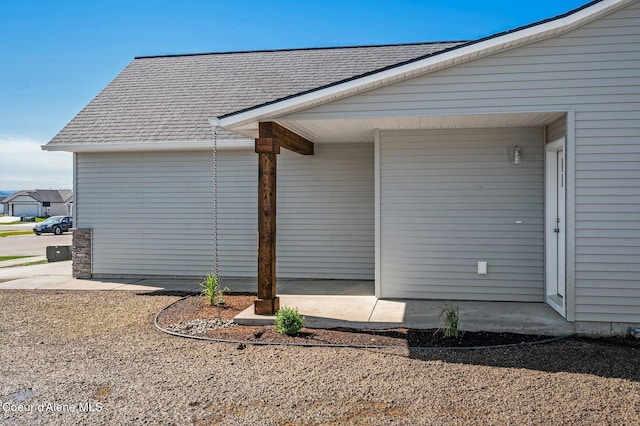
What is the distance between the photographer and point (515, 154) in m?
7.18

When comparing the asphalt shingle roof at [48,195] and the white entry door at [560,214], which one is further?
the asphalt shingle roof at [48,195]

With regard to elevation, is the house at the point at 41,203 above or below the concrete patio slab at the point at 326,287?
above

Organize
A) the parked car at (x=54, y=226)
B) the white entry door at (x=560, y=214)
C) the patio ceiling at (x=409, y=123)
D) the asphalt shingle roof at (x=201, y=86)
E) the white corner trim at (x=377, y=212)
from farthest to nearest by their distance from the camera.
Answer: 1. the parked car at (x=54, y=226)
2. the asphalt shingle roof at (x=201, y=86)
3. the white corner trim at (x=377, y=212)
4. the white entry door at (x=560, y=214)
5. the patio ceiling at (x=409, y=123)

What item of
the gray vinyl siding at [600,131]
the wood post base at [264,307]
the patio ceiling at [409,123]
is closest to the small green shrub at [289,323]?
the wood post base at [264,307]

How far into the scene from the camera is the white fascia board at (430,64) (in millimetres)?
5656

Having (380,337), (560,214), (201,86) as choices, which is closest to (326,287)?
(380,337)

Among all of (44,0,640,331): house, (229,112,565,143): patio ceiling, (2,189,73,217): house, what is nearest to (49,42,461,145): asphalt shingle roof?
(44,0,640,331): house

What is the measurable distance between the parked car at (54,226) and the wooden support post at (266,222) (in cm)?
2824

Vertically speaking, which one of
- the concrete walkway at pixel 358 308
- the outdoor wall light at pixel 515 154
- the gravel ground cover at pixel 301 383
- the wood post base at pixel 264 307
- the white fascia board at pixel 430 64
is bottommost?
the gravel ground cover at pixel 301 383

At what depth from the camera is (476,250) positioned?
7375 mm

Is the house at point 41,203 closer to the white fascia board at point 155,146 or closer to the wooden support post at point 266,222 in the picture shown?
the white fascia board at point 155,146

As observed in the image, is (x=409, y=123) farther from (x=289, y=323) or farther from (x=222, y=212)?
(x=222, y=212)

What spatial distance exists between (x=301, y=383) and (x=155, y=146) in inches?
268

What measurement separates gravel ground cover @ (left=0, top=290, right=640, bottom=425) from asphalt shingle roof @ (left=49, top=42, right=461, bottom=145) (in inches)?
207
